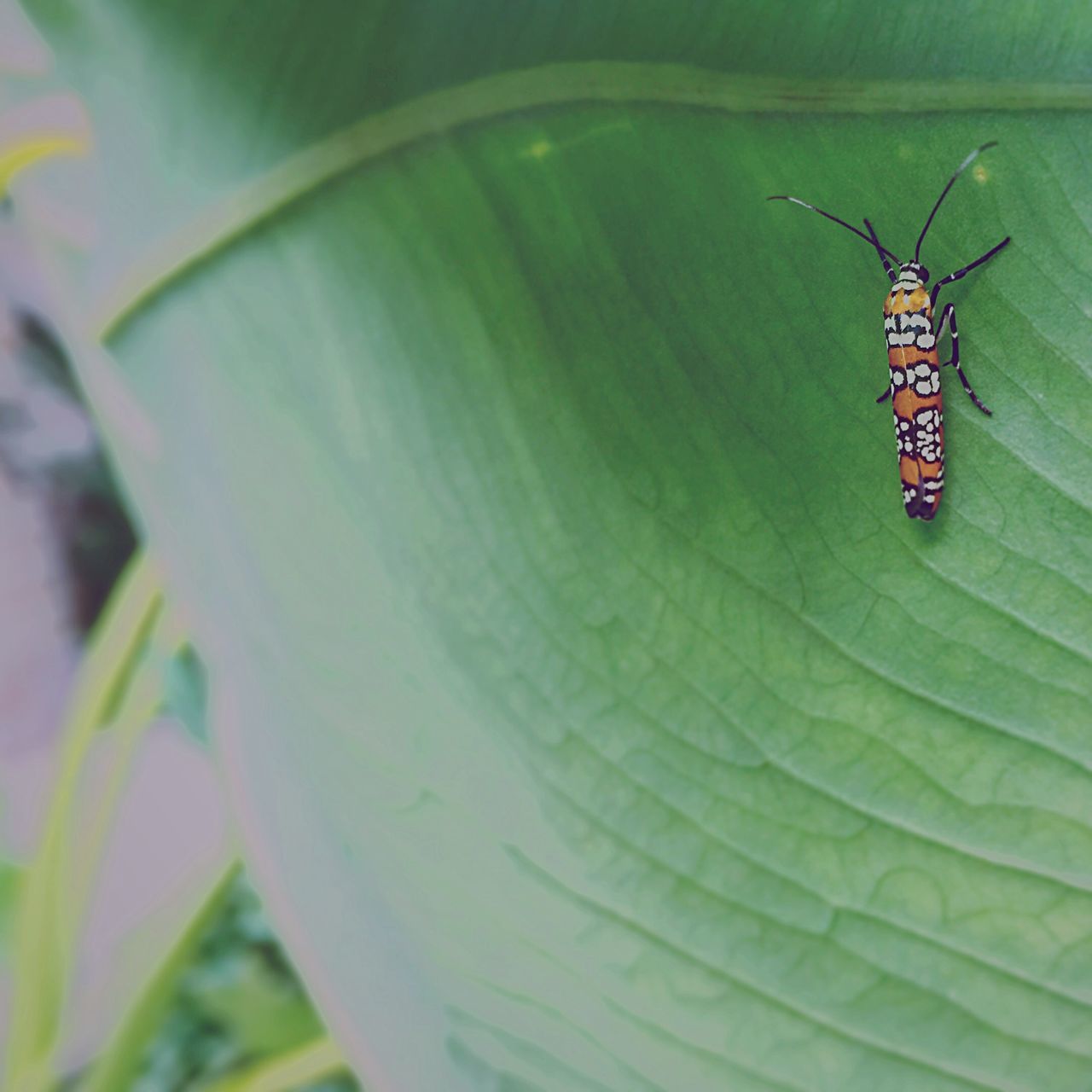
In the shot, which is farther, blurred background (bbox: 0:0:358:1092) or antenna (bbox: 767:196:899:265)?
blurred background (bbox: 0:0:358:1092)

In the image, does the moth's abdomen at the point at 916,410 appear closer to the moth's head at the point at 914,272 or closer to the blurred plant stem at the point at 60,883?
the moth's head at the point at 914,272

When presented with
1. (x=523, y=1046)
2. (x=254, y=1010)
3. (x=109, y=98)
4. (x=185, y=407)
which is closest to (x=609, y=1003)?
(x=523, y=1046)

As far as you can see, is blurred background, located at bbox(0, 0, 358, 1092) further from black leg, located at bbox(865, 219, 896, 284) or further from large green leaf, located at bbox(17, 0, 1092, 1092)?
black leg, located at bbox(865, 219, 896, 284)

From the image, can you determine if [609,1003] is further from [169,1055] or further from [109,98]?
[169,1055]

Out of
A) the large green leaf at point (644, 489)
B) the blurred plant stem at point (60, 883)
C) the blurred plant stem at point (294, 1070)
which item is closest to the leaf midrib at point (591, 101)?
the large green leaf at point (644, 489)

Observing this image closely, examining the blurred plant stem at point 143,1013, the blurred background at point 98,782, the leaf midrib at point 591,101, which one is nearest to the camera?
the leaf midrib at point 591,101

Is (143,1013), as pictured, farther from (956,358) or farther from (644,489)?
(956,358)

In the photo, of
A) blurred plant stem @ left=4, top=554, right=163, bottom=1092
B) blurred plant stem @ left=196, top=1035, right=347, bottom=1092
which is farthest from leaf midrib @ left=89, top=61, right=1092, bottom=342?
blurred plant stem @ left=196, top=1035, right=347, bottom=1092
